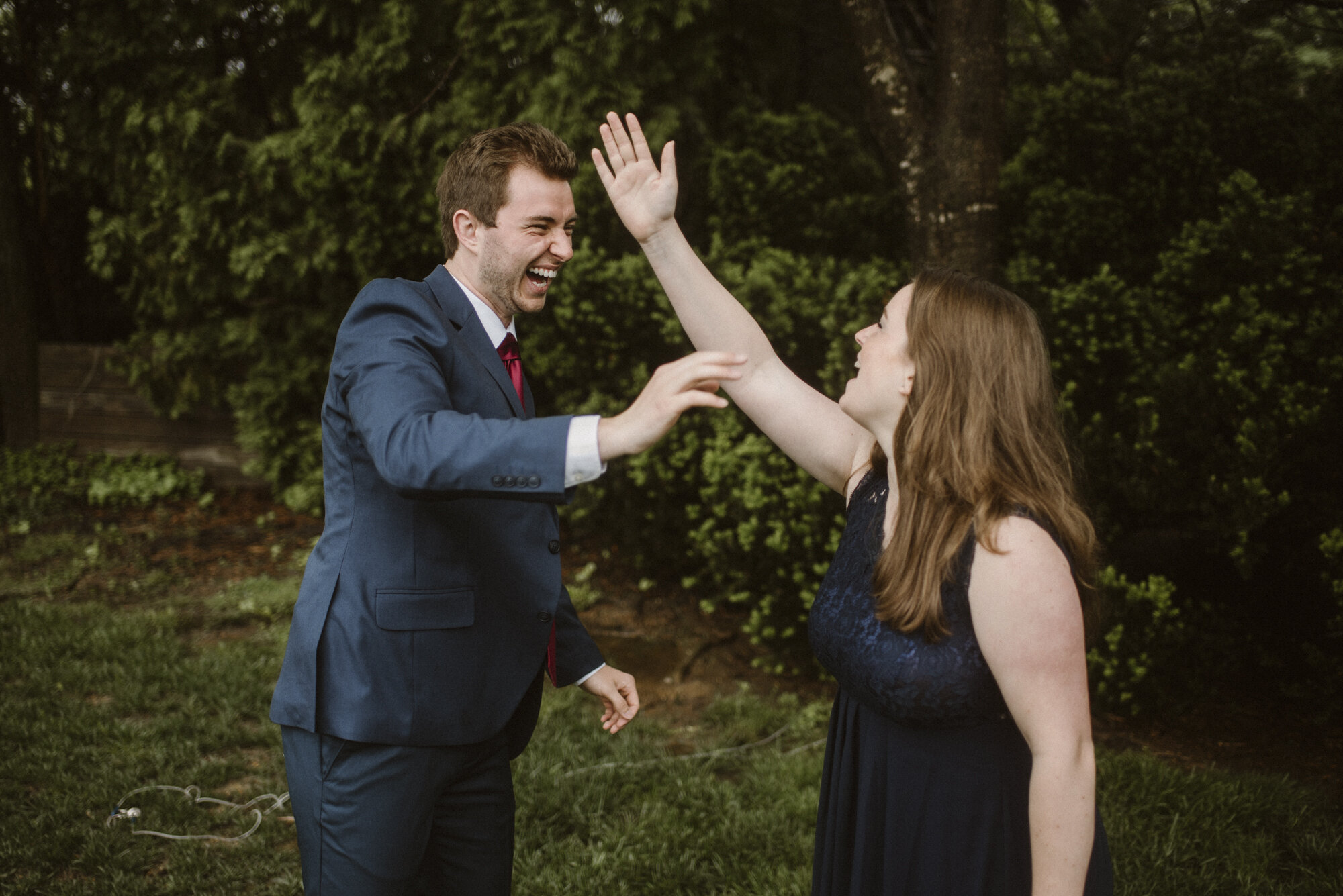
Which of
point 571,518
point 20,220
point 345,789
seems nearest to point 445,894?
point 345,789

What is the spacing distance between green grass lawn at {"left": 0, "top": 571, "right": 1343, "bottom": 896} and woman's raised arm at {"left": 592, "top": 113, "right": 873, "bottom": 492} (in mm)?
1847

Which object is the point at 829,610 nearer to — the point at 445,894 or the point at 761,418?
the point at 761,418

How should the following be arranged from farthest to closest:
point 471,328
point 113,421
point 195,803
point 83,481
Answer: point 113,421
point 83,481
point 195,803
point 471,328

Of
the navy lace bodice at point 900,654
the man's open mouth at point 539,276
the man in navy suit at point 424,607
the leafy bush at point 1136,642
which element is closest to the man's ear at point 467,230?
the man in navy suit at point 424,607

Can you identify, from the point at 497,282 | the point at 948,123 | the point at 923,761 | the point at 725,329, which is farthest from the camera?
the point at 948,123

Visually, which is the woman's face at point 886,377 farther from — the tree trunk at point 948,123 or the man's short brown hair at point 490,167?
the tree trunk at point 948,123

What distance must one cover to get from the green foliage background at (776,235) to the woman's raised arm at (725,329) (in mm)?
1479

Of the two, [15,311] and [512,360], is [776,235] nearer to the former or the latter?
[512,360]

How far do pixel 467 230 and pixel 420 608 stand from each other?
980mm

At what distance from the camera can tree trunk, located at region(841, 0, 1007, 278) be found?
4461 mm

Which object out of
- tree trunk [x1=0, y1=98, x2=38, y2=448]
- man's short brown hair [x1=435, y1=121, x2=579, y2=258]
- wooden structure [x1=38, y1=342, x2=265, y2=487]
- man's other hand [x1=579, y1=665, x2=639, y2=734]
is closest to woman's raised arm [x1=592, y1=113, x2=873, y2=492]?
man's short brown hair [x1=435, y1=121, x2=579, y2=258]

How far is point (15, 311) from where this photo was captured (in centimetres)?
931

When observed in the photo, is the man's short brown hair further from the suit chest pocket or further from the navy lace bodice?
the navy lace bodice

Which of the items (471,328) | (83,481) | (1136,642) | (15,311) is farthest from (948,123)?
(15,311)
